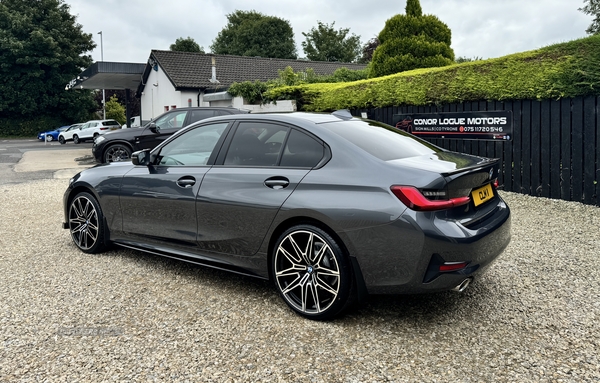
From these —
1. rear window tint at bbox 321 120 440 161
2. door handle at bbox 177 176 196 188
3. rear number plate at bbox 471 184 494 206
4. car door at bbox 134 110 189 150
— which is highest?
car door at bbox 134 110 189 150

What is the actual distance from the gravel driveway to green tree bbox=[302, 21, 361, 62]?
54.4 meters

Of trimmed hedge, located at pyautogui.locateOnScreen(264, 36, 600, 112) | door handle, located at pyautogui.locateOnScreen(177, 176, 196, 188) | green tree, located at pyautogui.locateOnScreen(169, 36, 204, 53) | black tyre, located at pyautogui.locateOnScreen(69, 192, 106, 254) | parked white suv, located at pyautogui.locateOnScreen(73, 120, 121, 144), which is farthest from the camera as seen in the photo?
green tree, located at pyautogui.locateOnScreen(169, 36, 204, 53)

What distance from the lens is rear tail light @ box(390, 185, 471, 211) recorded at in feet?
10.5

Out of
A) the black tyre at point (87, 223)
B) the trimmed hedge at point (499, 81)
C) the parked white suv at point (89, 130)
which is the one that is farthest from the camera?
the parked white suv at point (89, 130)

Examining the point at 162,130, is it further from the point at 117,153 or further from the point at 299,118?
the point at 299,118

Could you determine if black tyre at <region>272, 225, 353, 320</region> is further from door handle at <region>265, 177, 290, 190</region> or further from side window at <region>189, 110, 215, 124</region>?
side window at <region>189, 110, 215, 124</region>

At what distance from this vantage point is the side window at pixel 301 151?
3.79 metres

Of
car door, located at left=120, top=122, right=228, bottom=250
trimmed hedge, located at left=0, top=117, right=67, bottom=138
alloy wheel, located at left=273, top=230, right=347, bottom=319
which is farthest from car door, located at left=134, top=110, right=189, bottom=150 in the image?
trimmed hedge, located at left=0, top=117, right=67, bottom=138

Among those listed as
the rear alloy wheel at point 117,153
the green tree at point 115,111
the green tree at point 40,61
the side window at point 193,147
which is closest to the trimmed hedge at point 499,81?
the side window at point 193,147

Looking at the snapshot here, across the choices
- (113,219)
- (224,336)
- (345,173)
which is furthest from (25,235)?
(345,173)

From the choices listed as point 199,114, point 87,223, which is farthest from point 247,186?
point 199,114

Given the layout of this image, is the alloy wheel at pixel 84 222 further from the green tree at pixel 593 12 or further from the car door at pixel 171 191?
the green tree at pixel 593 12

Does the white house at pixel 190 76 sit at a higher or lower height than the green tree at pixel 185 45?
lower

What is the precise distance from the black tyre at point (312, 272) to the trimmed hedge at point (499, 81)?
5719 millimetres
